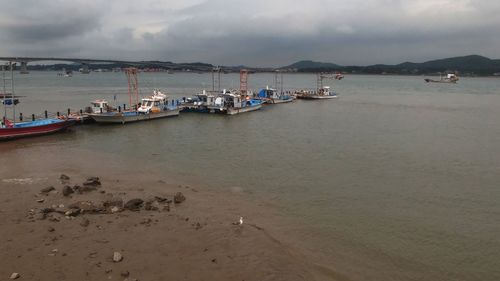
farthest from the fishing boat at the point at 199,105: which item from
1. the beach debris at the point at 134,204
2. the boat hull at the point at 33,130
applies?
the beach debris at the point at 134,204

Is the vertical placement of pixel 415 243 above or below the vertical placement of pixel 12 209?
below

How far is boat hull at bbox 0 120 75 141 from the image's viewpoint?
3244cm

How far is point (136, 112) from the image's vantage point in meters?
45.6

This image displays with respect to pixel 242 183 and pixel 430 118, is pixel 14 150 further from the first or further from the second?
pixel 430 118

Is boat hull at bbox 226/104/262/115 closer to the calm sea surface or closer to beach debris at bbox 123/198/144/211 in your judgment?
the calm sea surface

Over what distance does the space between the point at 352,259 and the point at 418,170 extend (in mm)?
14171

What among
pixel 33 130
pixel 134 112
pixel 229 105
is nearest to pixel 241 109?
pixel 229 105

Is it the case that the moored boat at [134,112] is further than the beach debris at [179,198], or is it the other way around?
the moored boat at [134,112]

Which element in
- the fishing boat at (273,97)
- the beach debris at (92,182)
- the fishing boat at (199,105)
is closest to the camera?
the beach debris at (92,182)

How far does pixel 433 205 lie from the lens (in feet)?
64.1

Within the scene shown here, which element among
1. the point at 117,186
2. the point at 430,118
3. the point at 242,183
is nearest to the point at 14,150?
the point at 117,186

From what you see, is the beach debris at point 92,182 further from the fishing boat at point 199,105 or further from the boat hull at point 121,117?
the fishing boat at point 199,105

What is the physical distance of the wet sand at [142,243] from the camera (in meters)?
11.8

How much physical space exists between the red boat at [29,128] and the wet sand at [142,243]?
Result: 52.6 feet
